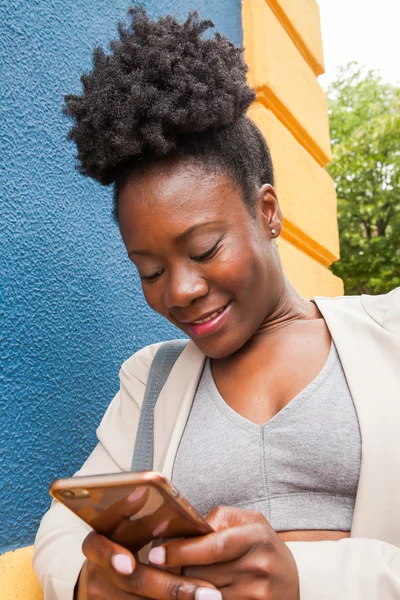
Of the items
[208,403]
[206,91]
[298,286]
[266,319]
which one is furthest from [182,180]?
[298,286]

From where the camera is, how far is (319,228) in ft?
12.0

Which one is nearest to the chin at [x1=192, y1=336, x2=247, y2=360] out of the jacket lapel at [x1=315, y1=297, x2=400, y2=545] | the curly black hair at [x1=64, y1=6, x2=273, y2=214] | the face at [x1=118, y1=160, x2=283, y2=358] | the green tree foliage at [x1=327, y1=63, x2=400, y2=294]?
the face at [x1=118, y1=160, x2=283, y2=358]

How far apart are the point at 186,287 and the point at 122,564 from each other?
2.31ft

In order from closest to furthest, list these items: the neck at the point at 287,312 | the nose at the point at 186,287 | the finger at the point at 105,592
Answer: the finger at the point at 105,592, the nose at the point at 186,287, the neck at the point at 287,312

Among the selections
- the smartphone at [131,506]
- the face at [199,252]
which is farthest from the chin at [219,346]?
the smartphone at [131,506]

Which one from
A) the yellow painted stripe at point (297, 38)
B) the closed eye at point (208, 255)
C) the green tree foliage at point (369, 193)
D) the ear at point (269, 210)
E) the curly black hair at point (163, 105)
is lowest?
the green tree foliage at point (369, 193)

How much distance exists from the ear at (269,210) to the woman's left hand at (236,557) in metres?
0.88

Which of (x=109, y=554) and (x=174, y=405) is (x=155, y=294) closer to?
(x=174, y=405)

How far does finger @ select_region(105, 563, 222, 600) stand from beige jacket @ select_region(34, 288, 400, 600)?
24cm

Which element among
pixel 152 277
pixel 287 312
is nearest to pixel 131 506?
pixel 152 277

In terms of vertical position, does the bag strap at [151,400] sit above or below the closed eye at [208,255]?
below

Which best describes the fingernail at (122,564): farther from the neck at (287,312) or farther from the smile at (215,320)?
the neck at (287,312)

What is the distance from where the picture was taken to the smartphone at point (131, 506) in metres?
0.91

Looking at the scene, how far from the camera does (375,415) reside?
54.8 inches
